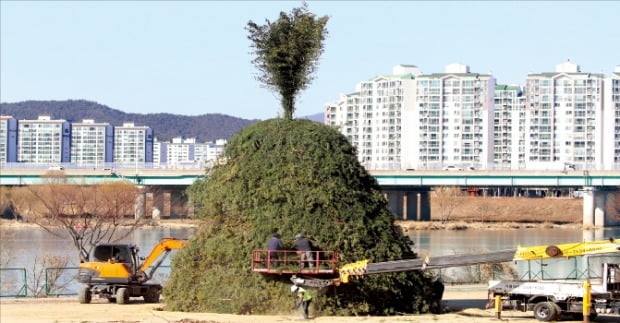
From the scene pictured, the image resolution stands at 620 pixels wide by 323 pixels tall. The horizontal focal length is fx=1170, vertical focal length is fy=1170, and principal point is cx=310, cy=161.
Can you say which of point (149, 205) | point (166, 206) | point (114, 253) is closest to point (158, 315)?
point (114, 253)

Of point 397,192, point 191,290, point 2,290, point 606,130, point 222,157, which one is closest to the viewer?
point 191,290

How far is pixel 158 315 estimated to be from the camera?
95.9 feet

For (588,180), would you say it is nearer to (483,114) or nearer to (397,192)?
(397,192)

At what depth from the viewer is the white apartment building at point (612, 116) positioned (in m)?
186

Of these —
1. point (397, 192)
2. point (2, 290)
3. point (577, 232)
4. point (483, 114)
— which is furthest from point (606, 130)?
point (2, 290)

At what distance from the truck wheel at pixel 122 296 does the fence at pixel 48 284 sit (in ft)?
9.68

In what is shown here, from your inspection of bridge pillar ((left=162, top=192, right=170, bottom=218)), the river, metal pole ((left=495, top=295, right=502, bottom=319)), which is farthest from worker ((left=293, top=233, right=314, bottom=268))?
bridge pillar ((left=162, top=192, right=170, bottom=218))

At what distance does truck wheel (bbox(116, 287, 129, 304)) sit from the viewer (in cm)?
3356

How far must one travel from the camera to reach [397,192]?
12056cm

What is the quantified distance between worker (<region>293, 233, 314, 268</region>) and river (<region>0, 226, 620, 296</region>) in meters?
5.87

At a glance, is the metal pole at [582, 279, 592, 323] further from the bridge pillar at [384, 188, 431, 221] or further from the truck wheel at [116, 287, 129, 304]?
the bridge pillar at [384, 188, 431, 221]

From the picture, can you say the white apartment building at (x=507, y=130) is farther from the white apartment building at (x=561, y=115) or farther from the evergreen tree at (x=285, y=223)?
the evergreen tree at (x=285, y=223)

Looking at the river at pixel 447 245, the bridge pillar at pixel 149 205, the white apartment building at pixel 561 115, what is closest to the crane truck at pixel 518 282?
the river at pixel 447 245

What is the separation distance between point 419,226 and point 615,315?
→ 8033 centimetres
